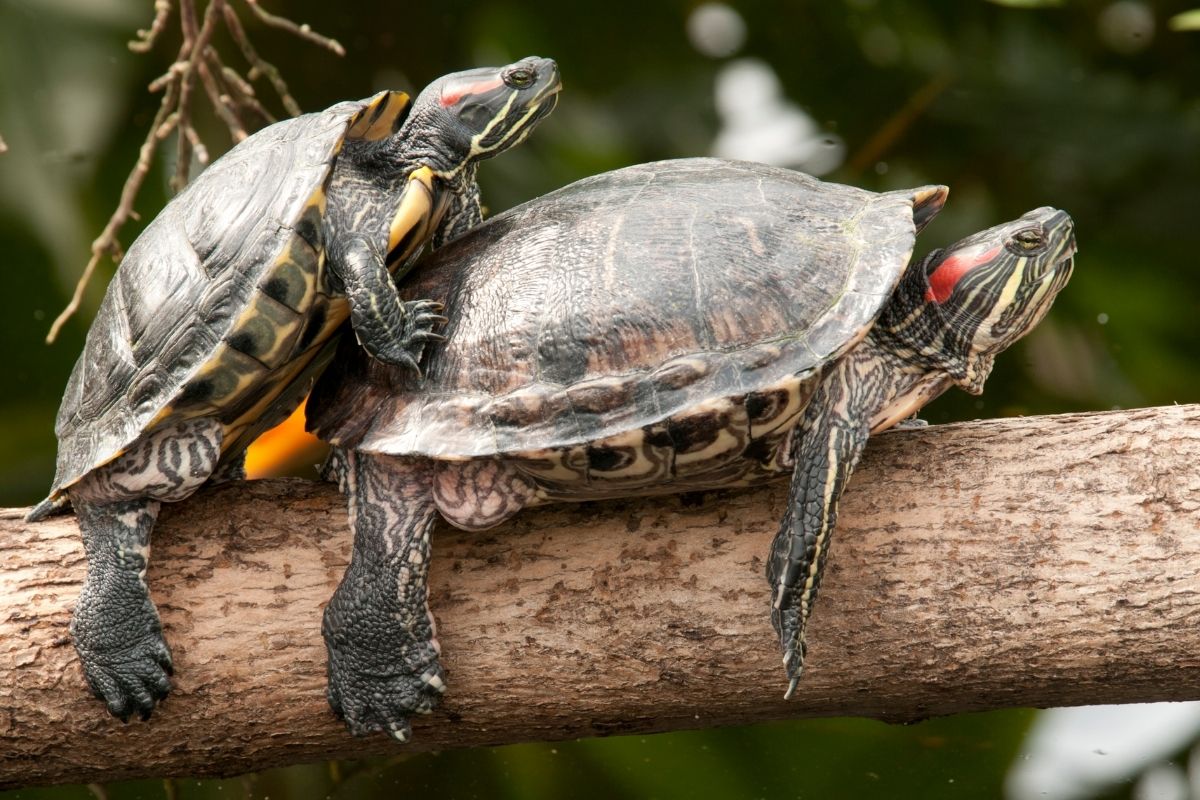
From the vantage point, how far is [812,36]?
20.3 feet

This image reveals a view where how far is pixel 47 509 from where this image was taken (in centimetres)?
270

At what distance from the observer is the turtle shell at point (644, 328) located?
7.53ft

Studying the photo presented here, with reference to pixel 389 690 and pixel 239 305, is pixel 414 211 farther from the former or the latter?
pixel 389 690

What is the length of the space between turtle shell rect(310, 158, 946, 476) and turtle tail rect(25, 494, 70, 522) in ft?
2.25

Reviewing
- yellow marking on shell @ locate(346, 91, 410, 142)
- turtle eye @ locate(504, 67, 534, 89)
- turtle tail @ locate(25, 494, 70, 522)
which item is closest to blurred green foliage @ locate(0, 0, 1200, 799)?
turtle tail @ locate(25, 494, 70, 522)

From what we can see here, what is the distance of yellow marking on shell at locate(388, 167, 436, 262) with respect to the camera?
251 cm

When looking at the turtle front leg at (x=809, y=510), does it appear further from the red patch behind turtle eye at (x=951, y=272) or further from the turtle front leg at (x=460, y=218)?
the turtle front leg at (x=460, y=218)

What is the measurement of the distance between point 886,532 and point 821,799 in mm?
1777

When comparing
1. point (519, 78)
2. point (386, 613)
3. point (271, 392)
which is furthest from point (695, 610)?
point (519, 78)

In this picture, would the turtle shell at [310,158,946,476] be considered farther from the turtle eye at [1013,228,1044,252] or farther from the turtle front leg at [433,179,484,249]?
the turtle front leg at [433,179,484,249]

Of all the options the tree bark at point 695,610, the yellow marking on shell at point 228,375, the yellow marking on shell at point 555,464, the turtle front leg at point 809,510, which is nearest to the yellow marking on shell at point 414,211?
the yellow marking on shell at point 228,375

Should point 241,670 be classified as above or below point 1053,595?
above

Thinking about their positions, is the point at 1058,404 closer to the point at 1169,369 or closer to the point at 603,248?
the point at 1169,369

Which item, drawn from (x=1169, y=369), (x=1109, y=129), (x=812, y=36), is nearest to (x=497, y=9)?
(x=812, y=36)
